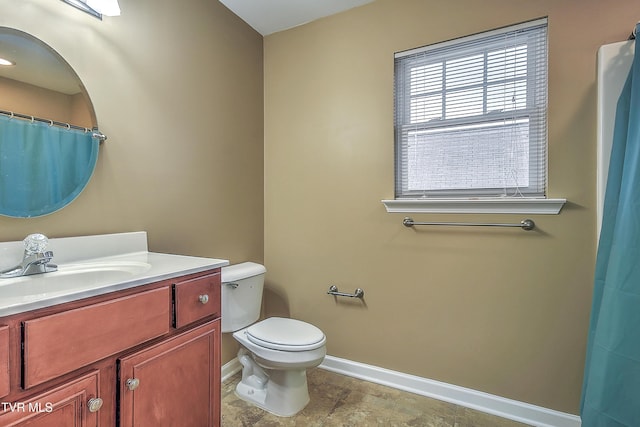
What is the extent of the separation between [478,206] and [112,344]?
173 cm

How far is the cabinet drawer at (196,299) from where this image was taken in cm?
113

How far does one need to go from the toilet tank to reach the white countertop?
1.57ft

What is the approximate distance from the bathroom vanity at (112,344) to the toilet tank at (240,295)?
0.49m

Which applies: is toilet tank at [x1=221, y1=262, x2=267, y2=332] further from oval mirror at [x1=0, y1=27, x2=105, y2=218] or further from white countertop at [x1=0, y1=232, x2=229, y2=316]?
oval mirror at [x1=0, y1=27, x2=105, y2=218]

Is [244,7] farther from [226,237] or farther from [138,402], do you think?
[138,402]

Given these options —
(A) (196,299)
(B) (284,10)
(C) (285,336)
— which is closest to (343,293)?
(C) (285,336)

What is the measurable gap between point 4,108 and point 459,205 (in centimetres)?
204

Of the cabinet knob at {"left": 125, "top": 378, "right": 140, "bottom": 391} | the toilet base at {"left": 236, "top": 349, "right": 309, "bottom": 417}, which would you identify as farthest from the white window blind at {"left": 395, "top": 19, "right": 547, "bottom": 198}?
the cabinet knob at {"left": 125, "top": 378, "right": 140, "bottom": 391}

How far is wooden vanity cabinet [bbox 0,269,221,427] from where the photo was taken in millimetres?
752

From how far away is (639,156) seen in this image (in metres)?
1.12

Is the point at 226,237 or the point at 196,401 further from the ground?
the point at 226,237

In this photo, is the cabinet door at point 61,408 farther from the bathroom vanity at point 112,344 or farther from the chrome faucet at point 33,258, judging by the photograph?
the chrome faucet at point 33,258

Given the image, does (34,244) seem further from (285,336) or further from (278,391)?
(278,391)

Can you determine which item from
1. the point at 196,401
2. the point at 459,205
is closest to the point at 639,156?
the point at 459,205
